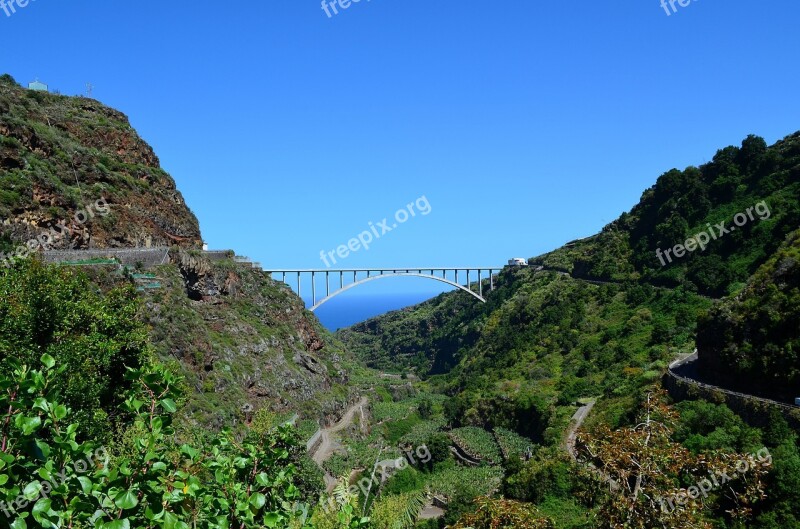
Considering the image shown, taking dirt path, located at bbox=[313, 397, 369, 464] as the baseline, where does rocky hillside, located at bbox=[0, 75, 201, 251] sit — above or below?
above

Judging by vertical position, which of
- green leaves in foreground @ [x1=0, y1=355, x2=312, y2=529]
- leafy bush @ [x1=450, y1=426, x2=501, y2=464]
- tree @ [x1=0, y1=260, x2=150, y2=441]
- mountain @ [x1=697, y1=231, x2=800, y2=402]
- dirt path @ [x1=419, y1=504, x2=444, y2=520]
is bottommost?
dirt path @ [x1=419, y1=504, x2=444, y2=520]

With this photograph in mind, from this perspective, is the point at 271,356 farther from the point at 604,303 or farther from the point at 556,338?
the point at 604,303

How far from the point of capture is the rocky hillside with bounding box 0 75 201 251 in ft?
79.2

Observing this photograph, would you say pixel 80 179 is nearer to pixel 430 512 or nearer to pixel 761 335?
pixel 430 512

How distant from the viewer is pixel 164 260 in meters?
28.1

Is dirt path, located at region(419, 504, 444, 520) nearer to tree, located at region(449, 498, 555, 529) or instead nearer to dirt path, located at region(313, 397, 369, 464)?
dirt path, located at region(313, 397, 369, 464)

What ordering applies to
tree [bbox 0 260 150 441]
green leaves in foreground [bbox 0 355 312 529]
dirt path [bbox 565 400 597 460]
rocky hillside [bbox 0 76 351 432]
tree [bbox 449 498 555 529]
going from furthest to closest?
A: dirt path [bbox 565 400 597 460]
rocky hillside [bbox 0 76 351 432]
tree [bbox 0 260 150 441]
tree [bbox 449 498 555 529]
green leaves in foreground [bbox 0 355 312 529]

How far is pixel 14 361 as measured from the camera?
3.09 metres

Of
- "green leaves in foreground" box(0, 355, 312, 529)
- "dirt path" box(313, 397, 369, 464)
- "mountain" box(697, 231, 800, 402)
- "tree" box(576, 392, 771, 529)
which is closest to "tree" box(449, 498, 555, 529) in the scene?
"tree" box(576, 392, 771, 529)

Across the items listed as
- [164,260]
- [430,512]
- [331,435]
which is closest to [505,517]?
[430,512]

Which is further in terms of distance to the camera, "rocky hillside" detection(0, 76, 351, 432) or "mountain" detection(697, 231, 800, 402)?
"rocky hillside" detection(0, 76, 351, 432)

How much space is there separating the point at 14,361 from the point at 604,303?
4170 centimetres

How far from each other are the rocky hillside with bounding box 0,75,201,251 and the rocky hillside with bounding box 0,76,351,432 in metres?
0.07

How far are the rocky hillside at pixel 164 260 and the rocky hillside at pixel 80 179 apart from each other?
7cm
